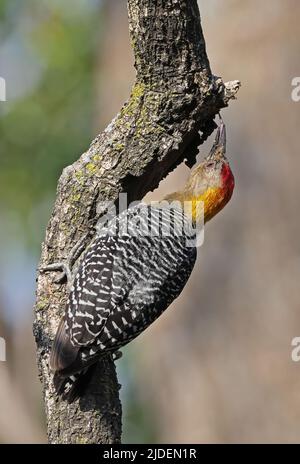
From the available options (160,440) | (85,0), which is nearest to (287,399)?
(160,440)

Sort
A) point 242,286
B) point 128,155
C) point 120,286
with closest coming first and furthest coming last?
point 128,155
point 120,286
point 242,286

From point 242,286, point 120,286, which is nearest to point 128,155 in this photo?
point 120,286

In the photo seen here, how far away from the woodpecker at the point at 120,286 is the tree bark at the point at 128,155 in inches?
5.1

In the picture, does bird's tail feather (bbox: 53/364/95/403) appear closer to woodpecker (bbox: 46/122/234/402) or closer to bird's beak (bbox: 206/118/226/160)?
woodpecker (bbox: 46/122/234/402)

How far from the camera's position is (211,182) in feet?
20.8

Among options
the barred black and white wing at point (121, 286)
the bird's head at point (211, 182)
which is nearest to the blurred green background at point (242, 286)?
the bird's head at point (211, 182)

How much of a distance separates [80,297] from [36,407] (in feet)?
23.4

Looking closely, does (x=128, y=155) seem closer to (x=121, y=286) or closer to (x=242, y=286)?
(x=121, y=286)

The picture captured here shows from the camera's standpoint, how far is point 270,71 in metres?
9.15

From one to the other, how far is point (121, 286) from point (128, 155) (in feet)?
2.51

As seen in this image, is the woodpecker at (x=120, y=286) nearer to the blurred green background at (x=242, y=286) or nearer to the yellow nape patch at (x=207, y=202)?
the yellow nape patch at (x=207, y=202)

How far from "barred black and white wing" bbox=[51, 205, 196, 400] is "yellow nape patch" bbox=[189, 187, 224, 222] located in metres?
0.39

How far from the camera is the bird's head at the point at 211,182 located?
6312mm
